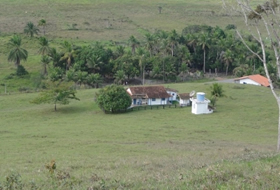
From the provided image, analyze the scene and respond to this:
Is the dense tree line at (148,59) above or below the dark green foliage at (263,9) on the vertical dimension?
below

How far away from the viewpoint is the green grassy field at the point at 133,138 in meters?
17.5

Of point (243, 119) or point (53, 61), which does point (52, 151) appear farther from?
point (53, 61)

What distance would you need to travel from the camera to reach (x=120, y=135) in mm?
35094

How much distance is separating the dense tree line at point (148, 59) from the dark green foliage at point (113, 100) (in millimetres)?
16853

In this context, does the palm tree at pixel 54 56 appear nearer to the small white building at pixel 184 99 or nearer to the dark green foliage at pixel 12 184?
the small white building at pixel 184 99

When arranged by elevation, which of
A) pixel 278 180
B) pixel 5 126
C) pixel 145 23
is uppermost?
pixel 145 23

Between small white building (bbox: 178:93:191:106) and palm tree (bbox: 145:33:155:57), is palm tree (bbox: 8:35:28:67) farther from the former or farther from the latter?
small white building (bbox: 178:93:191:106)

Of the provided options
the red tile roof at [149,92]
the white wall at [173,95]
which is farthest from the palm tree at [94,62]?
the white wall at [173,95]

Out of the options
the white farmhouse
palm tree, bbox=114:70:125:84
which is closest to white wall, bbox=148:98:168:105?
the white farmhouse

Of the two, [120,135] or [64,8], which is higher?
[64,8]

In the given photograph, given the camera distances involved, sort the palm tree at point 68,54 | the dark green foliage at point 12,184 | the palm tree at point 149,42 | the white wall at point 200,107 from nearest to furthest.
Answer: the dark green foliage at point 12,184, the white wall at point 200,107, the palm tree at point 68,54, the palm tree at point 149,42

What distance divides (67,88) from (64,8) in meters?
91.7

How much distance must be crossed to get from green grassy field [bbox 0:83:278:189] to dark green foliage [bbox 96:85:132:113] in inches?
48.9

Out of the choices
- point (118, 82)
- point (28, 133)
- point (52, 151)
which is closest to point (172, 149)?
point (52, 151)
